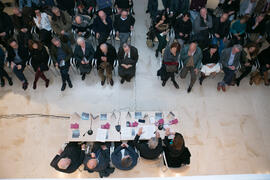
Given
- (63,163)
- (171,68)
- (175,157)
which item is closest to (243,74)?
(171,68)

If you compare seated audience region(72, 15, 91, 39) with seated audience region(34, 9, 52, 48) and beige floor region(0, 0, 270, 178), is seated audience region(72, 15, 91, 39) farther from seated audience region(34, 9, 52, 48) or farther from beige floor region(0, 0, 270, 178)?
beige floor region(0, 0, 270, 178)

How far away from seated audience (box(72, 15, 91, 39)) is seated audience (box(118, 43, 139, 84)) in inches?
50.6

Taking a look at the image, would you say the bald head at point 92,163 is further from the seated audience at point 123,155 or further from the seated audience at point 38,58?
the seated audience at point 38,58

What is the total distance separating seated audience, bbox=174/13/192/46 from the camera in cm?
533

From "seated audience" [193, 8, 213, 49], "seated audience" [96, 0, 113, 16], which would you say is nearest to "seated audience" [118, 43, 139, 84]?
"seated audience" [96, 0, 113, 16]

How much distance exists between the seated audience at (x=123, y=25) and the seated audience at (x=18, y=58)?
2.33 m

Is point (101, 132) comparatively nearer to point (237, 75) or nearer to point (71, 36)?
point (71, 36)

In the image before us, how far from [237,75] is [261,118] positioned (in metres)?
1.25

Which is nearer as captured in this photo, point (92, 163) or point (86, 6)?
point (92, 163)

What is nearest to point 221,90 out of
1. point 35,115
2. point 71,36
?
point 71,36

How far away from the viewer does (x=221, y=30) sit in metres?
5.38

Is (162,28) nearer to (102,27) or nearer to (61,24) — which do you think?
(102,27)

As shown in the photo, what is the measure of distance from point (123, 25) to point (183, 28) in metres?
1.56

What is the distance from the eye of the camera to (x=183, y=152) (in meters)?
4.14
